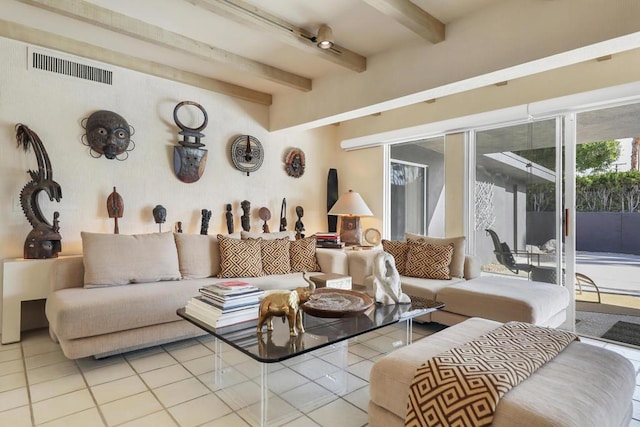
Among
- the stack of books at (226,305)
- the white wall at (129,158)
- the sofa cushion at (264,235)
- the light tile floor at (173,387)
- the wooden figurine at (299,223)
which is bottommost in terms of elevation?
the light tile floor at (173,387)

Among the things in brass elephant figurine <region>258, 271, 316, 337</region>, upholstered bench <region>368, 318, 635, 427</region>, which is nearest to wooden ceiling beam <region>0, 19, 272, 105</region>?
brass elephant figurine <region>258, 271, 316, 337</region>

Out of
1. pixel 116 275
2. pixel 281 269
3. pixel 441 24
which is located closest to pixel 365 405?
pixel 281 269

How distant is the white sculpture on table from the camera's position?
2375 mm

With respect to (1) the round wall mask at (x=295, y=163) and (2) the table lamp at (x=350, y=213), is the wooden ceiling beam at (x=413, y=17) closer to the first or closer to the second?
(2) the table lamp at (x=350, y=213)

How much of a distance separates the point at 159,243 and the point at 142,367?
1047 mm

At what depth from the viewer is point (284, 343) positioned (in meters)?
1.70

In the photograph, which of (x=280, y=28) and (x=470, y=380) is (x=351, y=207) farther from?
(x=470, y=380)

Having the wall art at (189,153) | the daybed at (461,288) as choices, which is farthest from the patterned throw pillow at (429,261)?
the wall art at (189,153)

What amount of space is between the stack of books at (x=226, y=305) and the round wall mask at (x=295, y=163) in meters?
2.88

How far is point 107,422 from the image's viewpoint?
1.76 meters

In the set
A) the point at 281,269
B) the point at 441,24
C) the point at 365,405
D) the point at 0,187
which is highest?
the point at 441,24

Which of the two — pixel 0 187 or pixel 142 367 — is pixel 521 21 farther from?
pixel 0 187

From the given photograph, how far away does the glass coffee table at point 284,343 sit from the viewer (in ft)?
5.38

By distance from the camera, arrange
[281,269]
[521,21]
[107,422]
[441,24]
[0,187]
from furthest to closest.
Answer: [281,269]
[0,187]
[441,24]
[521,21]
[107,422]
